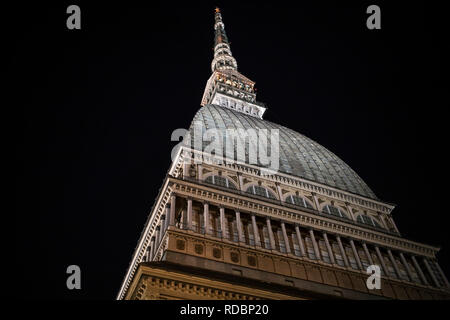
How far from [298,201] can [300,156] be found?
935 centimetres

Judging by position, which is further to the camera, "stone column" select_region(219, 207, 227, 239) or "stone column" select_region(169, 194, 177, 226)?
"stone column" select_region(219, 207, 227, 239)

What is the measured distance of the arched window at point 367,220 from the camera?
47000 mm

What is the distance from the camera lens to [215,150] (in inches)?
1770

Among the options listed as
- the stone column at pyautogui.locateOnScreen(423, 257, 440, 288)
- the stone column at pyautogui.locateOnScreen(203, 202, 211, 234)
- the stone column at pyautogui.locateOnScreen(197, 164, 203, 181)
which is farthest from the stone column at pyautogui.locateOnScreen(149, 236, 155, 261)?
the stone column at pyautogui.locateOnScreen(423, 257, 440, 288)

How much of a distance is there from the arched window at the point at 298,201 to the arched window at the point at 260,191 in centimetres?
180

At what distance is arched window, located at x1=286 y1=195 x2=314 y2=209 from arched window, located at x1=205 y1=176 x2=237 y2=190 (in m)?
5.97

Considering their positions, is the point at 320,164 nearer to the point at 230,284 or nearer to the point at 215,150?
the point at 215,150

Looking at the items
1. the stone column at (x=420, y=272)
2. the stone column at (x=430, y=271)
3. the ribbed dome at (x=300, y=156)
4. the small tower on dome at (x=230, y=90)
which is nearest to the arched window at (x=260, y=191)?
the ribbed dome at (x=300, y=156)

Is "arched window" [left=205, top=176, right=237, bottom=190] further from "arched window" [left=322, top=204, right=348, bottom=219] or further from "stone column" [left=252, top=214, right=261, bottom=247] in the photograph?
"arched window" [left=322, top=204, right=348, bottom=219]

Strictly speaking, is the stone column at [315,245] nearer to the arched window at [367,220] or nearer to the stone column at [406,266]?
the arched window at [367,220]

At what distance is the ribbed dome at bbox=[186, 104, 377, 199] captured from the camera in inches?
1951

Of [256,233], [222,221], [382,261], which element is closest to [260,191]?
[256,233]

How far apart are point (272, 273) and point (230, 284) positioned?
6.15 meters
